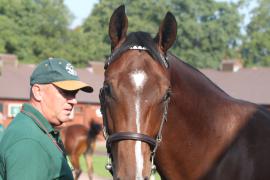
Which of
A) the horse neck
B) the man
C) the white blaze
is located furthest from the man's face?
the horse neck

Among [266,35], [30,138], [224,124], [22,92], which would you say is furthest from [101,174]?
[266,35]

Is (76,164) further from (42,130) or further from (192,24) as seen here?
(192,24)

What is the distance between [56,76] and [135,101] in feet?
1.82

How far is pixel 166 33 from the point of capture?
4.40 m

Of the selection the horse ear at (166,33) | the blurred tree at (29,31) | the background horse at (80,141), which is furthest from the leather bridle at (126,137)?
the blurred tree at (29,31)

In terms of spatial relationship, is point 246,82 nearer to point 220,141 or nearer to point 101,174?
point 101,174

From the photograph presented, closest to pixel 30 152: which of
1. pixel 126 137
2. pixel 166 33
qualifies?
pixel 126 137

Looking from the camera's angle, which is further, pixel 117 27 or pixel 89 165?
pixel 89 165

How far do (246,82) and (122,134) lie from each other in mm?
43279

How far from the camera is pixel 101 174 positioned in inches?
806

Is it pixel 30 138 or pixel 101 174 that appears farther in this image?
pixel 101 174

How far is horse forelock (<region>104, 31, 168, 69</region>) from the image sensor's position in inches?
165

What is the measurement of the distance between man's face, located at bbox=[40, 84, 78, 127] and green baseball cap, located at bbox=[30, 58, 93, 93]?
48mm

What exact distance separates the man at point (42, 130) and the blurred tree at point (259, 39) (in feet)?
245
